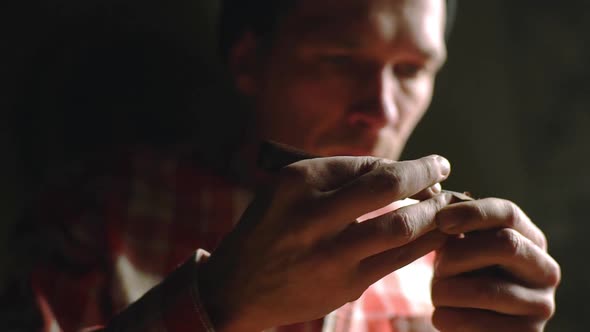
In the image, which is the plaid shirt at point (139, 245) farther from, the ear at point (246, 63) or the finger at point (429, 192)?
the finger at point (429, 192)

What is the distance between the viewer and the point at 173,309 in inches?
23.0

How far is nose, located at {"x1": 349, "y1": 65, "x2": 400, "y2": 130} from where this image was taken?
2.90ft

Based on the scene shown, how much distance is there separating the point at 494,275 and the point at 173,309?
332 millimetres

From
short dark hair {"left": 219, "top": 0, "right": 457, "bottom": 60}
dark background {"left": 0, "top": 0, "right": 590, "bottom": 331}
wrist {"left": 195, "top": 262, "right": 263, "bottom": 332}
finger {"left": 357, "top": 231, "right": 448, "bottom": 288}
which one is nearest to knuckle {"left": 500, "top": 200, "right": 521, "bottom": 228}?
finger {"left": 357, "top": 231, "right": 448, "bottom": 288}

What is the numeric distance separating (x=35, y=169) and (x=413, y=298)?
0.79 metres

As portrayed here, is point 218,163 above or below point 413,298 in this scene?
above

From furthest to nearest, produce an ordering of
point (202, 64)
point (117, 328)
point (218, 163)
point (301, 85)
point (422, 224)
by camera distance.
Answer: point (202, 64) < point (218, 163) < point (301, 85) < point (117, 328) < point (422, 224)

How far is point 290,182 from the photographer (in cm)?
54

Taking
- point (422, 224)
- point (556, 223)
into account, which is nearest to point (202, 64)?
point (556, 223)

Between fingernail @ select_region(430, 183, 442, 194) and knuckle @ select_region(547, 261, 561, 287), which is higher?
fingernail @ select_region(430, 183, 442, 194)

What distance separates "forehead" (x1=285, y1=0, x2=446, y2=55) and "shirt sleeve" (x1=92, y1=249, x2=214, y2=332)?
0.43 meters

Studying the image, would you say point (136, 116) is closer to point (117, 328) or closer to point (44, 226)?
point (44, 226)

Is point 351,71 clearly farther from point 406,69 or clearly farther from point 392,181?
point 392,181

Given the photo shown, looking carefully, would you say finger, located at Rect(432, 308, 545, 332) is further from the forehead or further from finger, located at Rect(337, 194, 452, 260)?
the forehead
